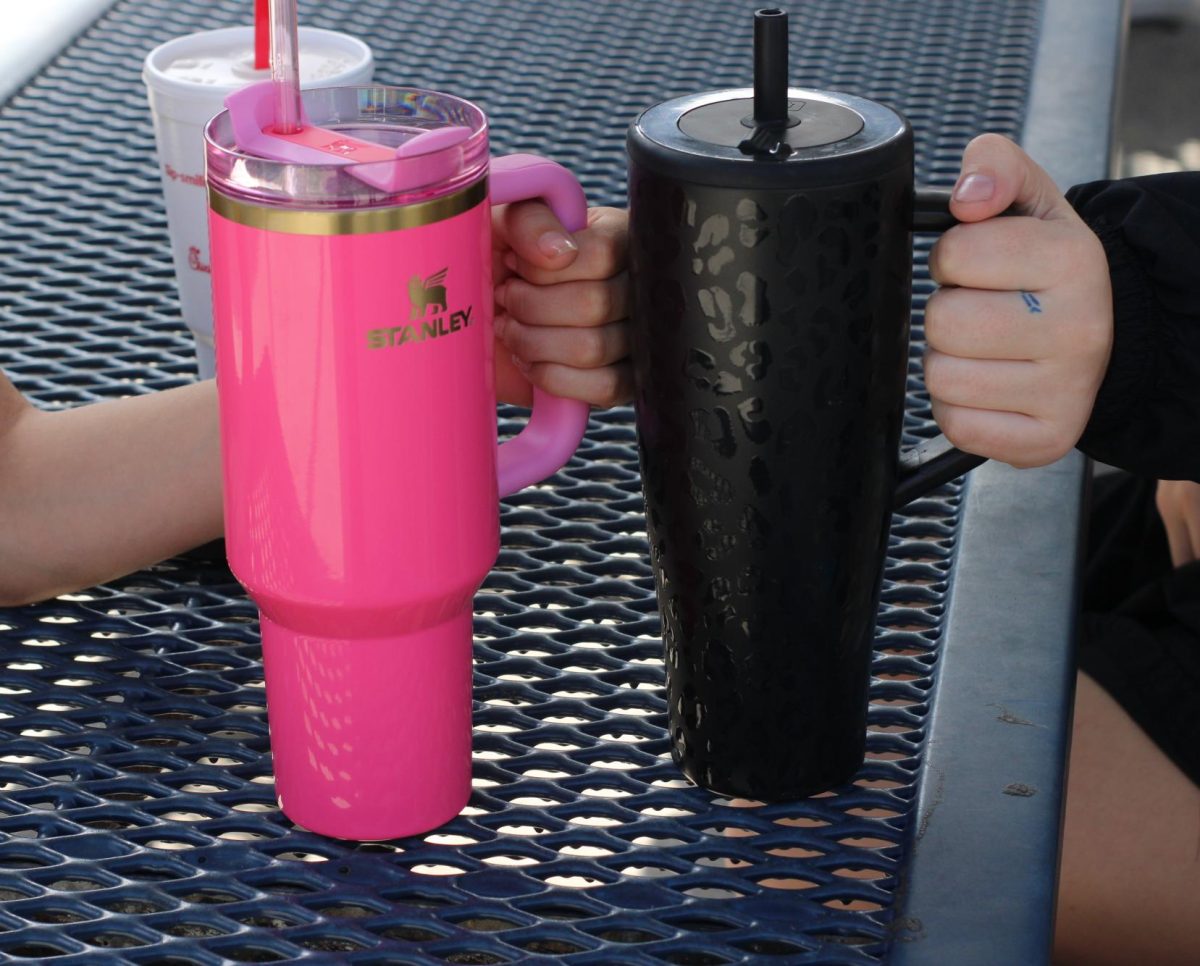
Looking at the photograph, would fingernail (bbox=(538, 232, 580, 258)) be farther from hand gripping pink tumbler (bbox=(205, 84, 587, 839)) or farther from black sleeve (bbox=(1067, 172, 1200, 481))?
black sleeve (bbox=(1067, 172, 1200, 481))

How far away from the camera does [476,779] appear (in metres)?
0.66

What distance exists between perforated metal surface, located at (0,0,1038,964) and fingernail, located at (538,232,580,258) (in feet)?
0.62

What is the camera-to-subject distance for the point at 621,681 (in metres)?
0.72

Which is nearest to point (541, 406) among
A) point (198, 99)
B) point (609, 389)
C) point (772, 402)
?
point (609, 389)

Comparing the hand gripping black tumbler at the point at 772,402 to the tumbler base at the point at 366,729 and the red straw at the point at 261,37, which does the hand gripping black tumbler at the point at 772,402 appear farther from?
the red straw at the point at 261,37

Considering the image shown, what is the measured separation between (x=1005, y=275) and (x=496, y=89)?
74 centimetres

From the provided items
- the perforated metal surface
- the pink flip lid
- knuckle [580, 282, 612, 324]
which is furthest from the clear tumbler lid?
the perforated metal surface

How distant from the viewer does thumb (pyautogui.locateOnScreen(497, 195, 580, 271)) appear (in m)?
0.66

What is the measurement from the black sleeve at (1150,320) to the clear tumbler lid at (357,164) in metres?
0.30

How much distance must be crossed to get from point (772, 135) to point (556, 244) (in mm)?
120

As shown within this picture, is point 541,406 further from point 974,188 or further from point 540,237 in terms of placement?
point 974,188

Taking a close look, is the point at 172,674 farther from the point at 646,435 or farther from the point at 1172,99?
the point at 1172,99

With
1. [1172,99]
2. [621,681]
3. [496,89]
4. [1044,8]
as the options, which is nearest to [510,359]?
[621,681]

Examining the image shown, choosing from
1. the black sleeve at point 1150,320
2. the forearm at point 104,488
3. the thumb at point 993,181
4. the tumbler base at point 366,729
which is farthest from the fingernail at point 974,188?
the forearm at point 104,488
